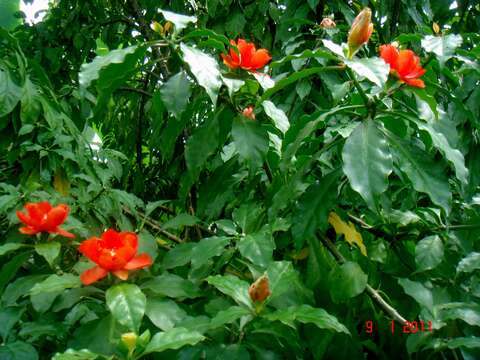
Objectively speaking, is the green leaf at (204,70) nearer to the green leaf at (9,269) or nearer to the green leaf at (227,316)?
the green leaf at (227,316)

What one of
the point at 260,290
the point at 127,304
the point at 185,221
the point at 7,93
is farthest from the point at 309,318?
the point at 7,93

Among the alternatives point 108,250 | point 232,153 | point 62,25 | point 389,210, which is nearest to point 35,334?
point 108,250

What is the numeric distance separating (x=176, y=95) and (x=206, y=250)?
33 centimetres

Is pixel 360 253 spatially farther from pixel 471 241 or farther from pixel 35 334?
pixel 35 334

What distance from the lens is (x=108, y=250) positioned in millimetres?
1171

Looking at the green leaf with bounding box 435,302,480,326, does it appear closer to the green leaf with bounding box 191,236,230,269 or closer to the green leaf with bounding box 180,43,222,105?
the green leaf with bounding box 191,236,230,269

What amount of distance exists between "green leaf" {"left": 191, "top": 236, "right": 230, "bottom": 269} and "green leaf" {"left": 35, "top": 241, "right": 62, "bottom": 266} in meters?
0.30

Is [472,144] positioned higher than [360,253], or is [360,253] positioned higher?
[472,144]

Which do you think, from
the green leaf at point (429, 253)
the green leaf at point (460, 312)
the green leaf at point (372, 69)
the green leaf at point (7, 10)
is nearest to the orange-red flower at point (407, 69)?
the green leaf at point (372, 69)

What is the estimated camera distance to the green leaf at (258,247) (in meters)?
1.17

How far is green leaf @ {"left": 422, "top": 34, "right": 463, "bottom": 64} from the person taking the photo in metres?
1.16

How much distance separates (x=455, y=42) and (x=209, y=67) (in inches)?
19.8

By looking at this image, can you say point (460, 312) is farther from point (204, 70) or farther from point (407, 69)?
point (204, 70)

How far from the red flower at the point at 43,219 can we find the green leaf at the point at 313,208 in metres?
0.52
